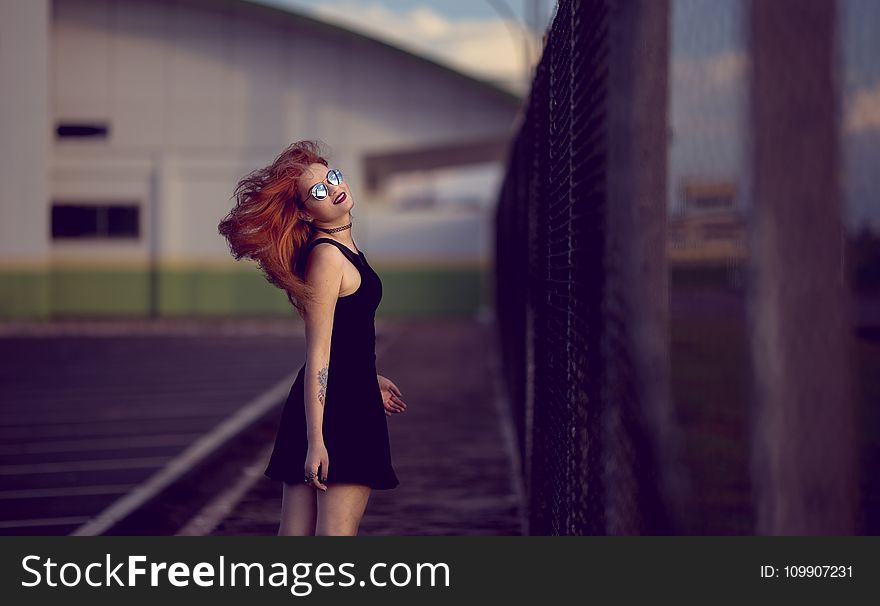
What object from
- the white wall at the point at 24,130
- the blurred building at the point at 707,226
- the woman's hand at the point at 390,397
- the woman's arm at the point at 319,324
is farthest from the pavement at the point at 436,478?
the white wall at the point at 24,130

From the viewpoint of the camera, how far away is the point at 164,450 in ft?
33.0

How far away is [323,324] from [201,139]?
31007mm

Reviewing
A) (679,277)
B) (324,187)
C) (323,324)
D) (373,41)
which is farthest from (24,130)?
(679,277)

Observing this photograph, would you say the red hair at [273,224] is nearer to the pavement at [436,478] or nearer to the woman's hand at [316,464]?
the woman's hand at [316,464]

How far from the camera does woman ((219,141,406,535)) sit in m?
3.68

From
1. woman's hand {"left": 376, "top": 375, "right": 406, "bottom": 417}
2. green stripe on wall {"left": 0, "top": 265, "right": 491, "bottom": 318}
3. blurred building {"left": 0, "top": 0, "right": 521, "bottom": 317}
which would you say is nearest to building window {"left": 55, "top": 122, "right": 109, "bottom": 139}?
blurred building {"left": 0, "top": 0, "right": 521, "bottom": 317}

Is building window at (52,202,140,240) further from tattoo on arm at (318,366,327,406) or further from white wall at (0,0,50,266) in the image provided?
tattoo on arm at (318,366,327,406)

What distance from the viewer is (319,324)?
143 inches

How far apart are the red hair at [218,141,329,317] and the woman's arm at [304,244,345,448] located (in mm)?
86

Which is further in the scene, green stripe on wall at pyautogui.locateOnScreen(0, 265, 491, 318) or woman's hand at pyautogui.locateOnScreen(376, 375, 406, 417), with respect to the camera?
green stripe on wall at pyautogui.locateOnScreen(0, 265, 491, 318)

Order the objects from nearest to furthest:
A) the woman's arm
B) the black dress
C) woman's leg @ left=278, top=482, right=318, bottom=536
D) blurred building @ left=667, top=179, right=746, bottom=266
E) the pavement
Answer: blurred building @ left=667, top=179, right=746, bottom=266
the woman's arm
the black dress
woman's leg @ left=278, top=482, right=318, bottom=536
the pavement

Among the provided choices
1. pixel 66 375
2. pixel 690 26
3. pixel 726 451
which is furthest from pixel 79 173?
pixel 690 26

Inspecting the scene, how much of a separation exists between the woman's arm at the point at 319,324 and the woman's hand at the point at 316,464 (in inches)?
0.7

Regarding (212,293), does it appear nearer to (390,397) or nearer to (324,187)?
(390,397)
